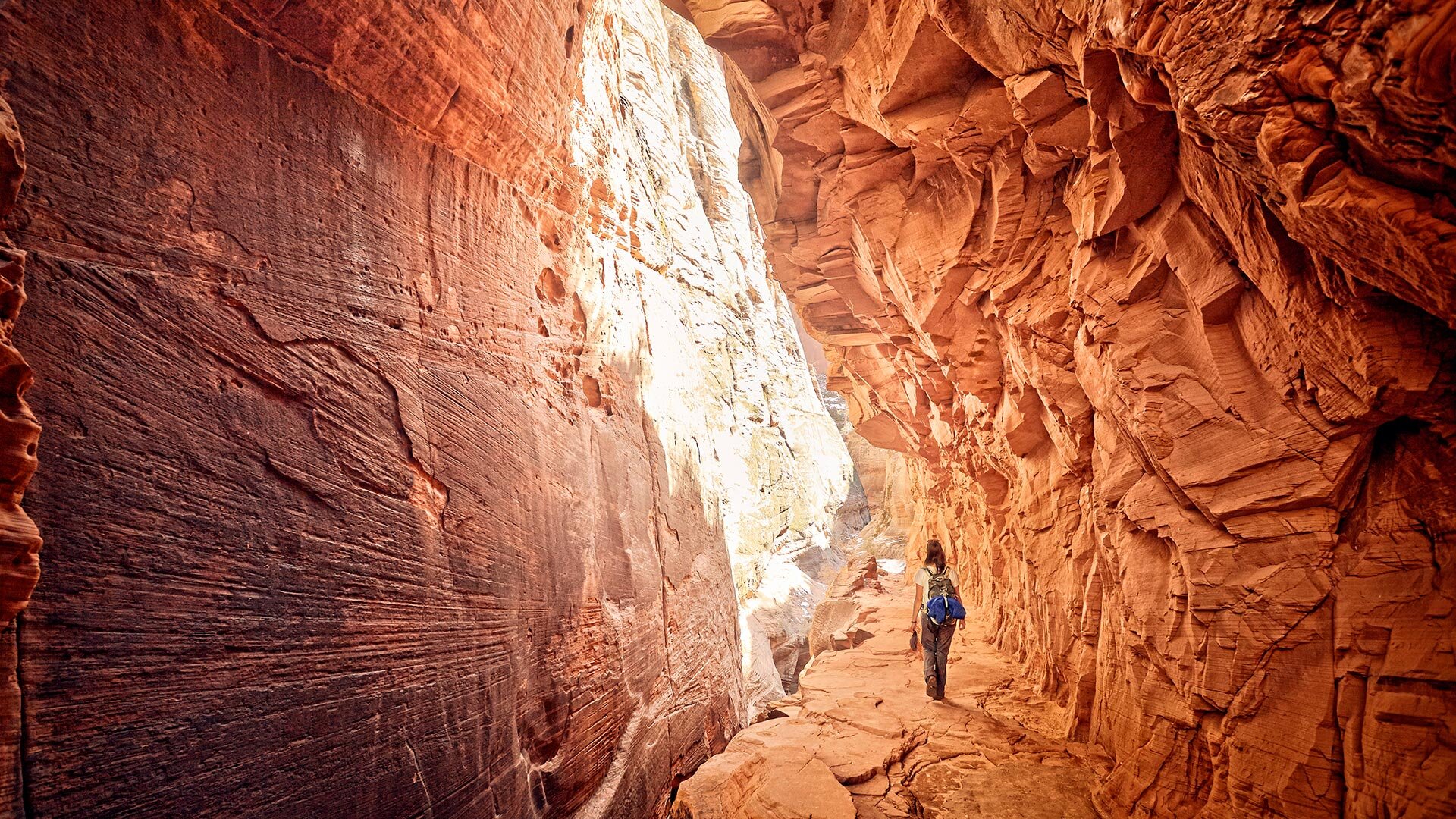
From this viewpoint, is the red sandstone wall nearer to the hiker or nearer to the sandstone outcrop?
the sandstone outcrop

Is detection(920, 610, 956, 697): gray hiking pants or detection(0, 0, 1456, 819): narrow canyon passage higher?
detection(0, 0, 1456, 819): narrow canyon passage

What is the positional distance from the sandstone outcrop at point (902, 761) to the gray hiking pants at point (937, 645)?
0.90 feet

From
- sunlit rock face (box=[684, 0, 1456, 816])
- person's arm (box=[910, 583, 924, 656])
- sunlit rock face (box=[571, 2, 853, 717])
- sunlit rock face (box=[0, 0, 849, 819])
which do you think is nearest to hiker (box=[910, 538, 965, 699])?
person's arm (box=[910, 583, 924, 656])

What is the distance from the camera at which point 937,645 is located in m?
6.83

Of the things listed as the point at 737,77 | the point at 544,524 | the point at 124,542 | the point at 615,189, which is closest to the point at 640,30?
the point at 737,77

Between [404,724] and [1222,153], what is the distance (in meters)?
5.08

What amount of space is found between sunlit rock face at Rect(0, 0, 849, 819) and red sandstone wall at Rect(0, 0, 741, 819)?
0.6 inches

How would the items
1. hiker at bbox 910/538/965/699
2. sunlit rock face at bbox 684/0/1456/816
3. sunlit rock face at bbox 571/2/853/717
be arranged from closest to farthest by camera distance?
sunlit rock face at bbox 684/0/1456/816 → hiker at bbox 910/538/965/699 → sunlit rock face at bbox 571/2/853/717

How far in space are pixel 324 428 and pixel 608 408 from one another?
11.2ft

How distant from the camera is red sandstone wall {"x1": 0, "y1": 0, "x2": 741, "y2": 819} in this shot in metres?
2.29

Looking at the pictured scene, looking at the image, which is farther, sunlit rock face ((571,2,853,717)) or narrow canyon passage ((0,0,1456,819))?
sunlit rock face ((571,2,853,717))

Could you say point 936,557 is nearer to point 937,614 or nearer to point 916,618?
point 937,614

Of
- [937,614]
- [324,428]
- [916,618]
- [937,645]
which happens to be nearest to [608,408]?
[324,428]

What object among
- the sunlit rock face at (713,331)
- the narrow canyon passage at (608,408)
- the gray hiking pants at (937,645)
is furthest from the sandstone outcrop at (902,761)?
the sunlit rock face at (713,331)
